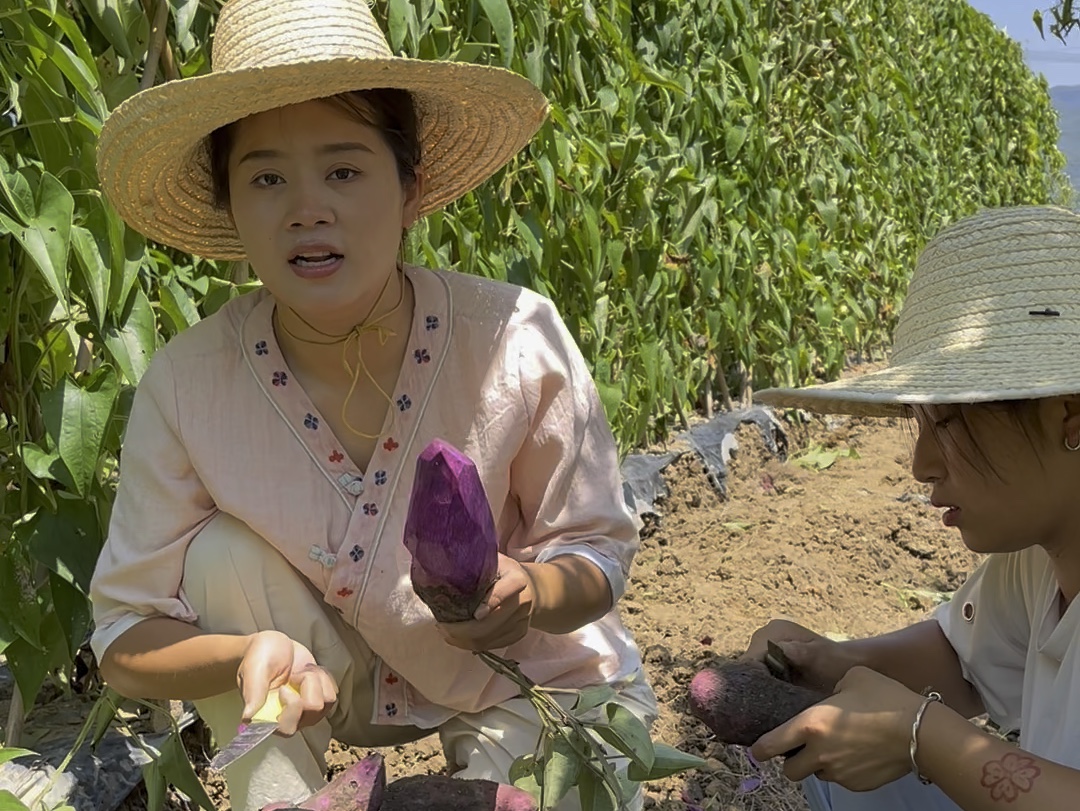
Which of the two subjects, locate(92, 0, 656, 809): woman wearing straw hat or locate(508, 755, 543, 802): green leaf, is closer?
locate(508, 755, 543, 802): green leaf

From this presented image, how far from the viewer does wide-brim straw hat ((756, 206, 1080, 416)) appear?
1245 mm

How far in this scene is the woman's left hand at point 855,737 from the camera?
1.26m

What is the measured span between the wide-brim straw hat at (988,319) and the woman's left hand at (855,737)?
311mm

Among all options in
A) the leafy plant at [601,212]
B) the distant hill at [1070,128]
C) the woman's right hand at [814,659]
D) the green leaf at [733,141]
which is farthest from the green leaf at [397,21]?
the distant hill at [1070,128]

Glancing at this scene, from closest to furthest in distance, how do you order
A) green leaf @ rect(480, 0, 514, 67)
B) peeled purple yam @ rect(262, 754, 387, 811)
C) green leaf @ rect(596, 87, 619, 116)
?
peeled purple yam @ rect(262, 754, 387, 811), green leaf @ rect(480, 0, 514, 67), green leaf @ rect(596, 87, 619, 116)

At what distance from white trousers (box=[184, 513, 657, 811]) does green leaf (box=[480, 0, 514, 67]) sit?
38.4 inches

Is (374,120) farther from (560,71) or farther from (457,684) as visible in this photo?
(560,71)

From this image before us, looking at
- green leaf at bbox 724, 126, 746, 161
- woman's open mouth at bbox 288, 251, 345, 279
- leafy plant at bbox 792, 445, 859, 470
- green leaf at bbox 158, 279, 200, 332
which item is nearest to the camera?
woman's open mouth at bbox 288, 251, 345, 279

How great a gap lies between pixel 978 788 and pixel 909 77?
18.5 ft

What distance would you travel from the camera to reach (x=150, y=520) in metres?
1.47

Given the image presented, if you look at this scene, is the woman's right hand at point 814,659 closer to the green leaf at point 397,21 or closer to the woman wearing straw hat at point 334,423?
the woman wearing straw hat at point 334,423

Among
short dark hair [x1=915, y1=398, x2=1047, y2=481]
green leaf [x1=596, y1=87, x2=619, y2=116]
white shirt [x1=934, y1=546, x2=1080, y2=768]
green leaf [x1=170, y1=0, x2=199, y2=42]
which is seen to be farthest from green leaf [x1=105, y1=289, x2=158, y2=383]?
green leaf [x1=596, y1=87, x2=619, y2=116]

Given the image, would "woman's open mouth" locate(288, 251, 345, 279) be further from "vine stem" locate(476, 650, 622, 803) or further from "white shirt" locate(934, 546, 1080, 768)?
"white shirt" locate(934, 546, 1080, 768)

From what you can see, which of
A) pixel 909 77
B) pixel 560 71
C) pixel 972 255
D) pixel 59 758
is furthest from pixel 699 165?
pixel 909 77
